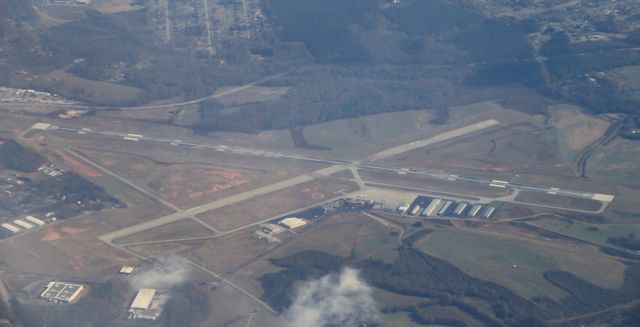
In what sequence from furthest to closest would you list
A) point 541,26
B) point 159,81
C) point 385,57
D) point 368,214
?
point 541,26 < point 385,57 < point 159,81 < point 368,214

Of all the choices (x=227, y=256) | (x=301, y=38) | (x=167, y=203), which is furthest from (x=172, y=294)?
(x=301, y=38)

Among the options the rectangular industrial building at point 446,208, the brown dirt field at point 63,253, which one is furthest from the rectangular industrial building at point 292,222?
the brown dirt field at point 63,253

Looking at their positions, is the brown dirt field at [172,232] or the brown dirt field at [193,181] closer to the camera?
the brown dirt field at [172,232]

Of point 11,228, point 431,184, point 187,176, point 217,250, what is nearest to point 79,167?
point 187,176

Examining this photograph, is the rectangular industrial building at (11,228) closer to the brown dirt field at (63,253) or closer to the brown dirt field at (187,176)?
the brown dirt field at (63,253)

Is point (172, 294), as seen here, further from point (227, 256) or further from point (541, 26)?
point (541, 26)

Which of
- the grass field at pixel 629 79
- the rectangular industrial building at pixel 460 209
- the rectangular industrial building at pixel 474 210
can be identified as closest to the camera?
the rectangular industrial building at pixel 474 210
